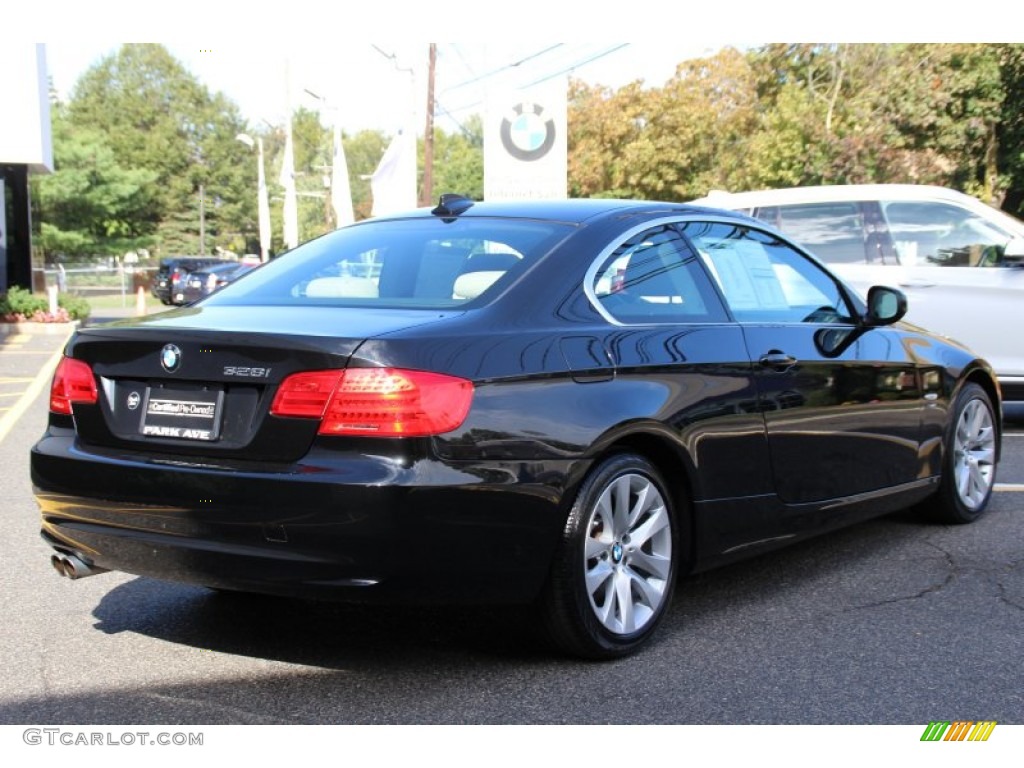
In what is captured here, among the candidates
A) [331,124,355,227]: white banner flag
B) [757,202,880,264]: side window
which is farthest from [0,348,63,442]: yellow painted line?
[757,202,880,264]: side window

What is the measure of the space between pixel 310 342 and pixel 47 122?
24981mm

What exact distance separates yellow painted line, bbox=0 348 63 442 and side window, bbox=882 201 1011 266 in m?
7.29

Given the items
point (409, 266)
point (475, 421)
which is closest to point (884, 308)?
point (409, 266)

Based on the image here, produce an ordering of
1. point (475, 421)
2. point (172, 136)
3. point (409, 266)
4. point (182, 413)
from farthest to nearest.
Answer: point (172, 136) → point (409, 266) → point (182, 413) → point (475, 421)

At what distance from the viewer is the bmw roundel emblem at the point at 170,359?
12.7 feet

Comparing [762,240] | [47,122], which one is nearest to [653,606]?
[762,240]

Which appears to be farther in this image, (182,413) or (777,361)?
(777,361)

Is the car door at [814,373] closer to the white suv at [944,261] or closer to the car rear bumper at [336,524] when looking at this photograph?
the car rear bumper at [336,524]

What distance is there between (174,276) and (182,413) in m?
38.8

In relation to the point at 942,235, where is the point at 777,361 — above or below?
below

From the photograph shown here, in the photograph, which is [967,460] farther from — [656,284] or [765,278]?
[656,284]

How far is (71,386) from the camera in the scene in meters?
4.21

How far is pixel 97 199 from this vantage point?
52219mm

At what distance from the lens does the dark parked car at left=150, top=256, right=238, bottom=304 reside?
3928 cm
